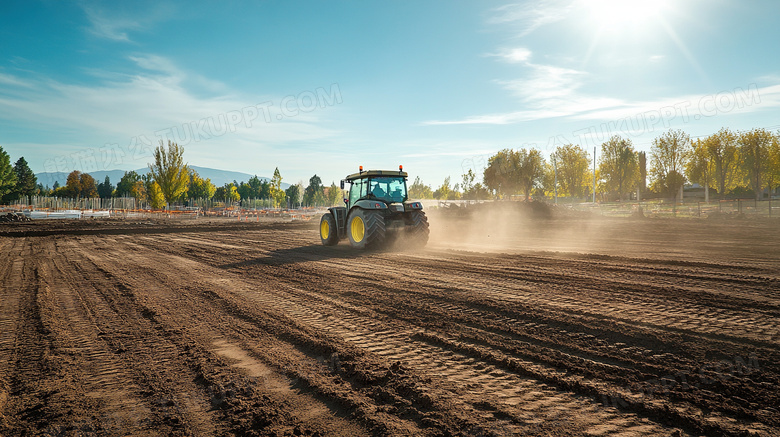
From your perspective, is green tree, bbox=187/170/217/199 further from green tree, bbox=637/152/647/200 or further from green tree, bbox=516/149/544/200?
green tree, bbox=637/152/647/200

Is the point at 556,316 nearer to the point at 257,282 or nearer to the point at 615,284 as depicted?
the point at 615,284

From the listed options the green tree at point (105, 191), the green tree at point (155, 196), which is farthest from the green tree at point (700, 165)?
the green tree at point (105, 191)

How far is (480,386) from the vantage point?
3.55 m

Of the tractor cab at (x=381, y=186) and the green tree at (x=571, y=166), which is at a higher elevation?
the green tree at (x=571, y=166)

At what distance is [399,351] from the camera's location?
441cm

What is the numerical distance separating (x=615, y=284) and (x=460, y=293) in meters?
2.83

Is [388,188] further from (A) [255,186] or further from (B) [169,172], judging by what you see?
(A) [255,186]

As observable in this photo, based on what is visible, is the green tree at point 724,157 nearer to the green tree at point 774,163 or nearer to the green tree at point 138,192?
the green tree at point 774,163

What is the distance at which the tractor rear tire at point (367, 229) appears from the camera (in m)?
13.0

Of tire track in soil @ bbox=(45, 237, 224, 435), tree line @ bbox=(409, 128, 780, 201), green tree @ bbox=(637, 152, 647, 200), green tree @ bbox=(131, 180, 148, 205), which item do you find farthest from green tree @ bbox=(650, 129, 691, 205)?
green tree @ bbox=(131, 180, 148, 205)

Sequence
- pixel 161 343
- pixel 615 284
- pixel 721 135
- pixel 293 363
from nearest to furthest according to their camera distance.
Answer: pixel 293 363 < pixel 161 343 < pixel 615 284 < pixel 721 135

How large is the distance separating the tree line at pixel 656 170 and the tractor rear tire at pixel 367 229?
3698cm

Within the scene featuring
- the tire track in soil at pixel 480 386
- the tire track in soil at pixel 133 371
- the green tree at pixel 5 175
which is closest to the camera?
the tire track in soil at pixel 480 386

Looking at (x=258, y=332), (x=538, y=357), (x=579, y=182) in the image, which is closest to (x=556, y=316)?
(x=538, y=357)
